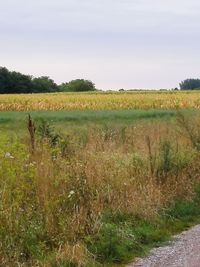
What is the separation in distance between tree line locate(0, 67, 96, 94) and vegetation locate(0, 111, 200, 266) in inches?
3509

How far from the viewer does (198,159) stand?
13320 millimetres

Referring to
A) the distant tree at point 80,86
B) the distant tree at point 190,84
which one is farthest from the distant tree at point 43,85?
the distant tree at point 190,84

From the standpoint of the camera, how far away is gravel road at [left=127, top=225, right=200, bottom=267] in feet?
24.7

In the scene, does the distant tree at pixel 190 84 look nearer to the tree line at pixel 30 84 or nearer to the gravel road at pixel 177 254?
the tree line at pixel 30 84

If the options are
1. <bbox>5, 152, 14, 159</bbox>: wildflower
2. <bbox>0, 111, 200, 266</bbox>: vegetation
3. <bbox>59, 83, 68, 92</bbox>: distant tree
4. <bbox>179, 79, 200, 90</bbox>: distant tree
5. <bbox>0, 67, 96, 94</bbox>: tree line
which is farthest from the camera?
<bbox>179, 79, 200, 90</bbox>: distant tree

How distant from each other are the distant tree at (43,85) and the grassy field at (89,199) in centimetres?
9714

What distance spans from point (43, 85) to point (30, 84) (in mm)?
5554

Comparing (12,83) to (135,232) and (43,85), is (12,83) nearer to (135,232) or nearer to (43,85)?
(43,85)

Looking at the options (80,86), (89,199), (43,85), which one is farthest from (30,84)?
(89,199)

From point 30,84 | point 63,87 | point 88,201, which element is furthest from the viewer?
point 63,87

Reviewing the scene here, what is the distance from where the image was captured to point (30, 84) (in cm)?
10869

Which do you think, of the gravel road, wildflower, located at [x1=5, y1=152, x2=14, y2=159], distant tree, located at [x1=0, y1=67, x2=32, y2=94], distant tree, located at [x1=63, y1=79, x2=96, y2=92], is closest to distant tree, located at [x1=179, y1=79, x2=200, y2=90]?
distant tree, located at [x1=63, y1=79, x2=96, y2=92]

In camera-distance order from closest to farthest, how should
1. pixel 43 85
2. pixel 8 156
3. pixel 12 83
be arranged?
pixel 8 156, pixel 12 83, pixel 43 85

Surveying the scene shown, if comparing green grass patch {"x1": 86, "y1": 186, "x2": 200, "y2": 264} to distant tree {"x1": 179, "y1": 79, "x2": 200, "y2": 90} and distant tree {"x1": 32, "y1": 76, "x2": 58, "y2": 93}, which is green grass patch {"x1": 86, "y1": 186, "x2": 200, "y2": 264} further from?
distant tree {"x1": 179, "y1": 79, "x2": 200, "y2": 90}
